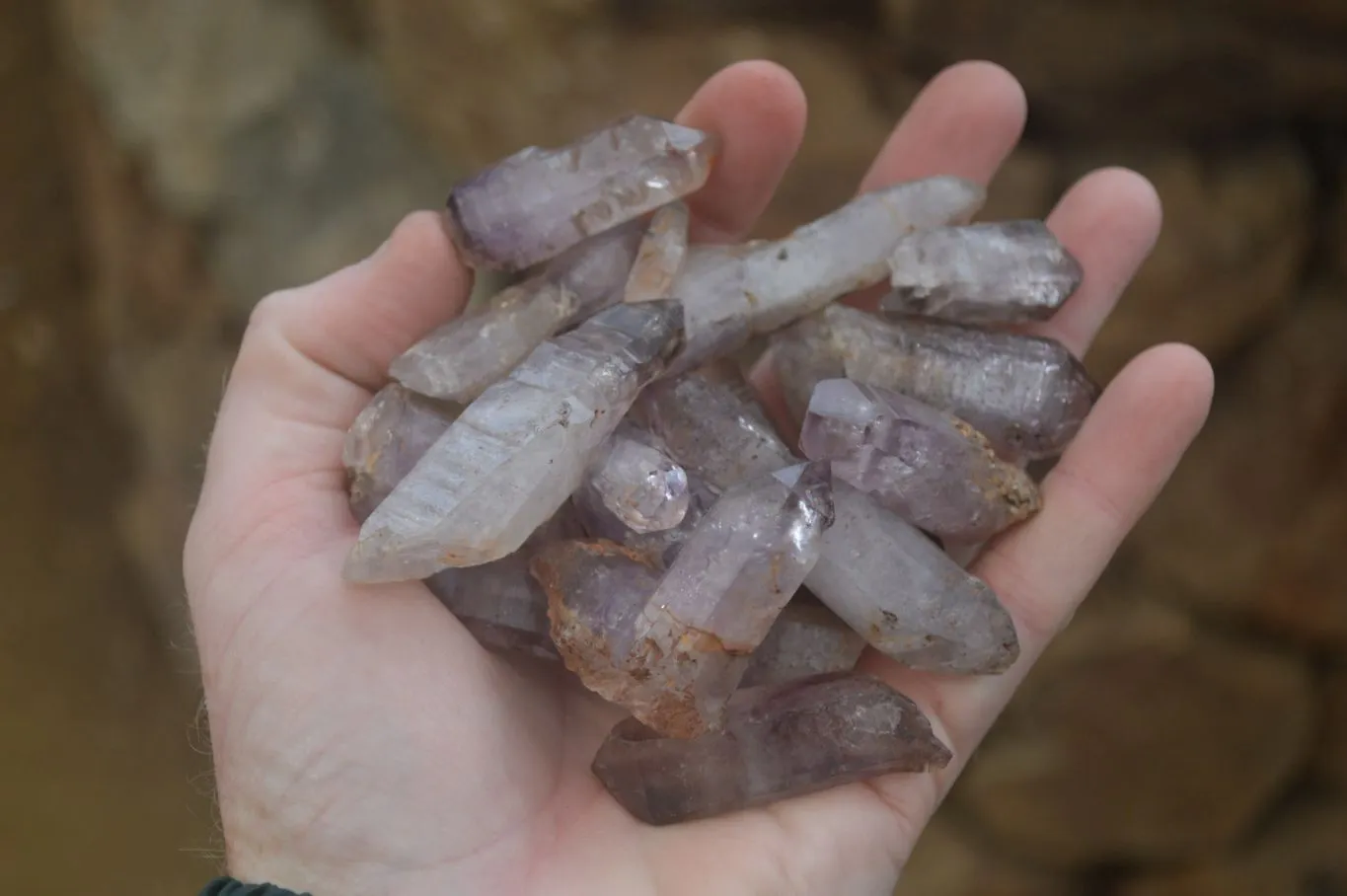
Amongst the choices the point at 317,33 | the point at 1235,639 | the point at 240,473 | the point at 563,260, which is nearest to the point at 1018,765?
the point at 1235,639

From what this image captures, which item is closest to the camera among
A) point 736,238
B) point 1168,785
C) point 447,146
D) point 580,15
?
point 736,238

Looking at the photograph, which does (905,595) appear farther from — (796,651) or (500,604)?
(500,604)

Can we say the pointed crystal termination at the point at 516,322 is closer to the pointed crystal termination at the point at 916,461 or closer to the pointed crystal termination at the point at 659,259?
the pointed crystal termination at the point at 659,259

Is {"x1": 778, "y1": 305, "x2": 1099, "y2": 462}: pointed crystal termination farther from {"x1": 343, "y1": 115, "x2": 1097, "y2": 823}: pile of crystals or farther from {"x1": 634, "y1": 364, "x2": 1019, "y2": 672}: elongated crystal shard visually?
{"x1": 634, "y1": 364, "x2": 1019, "y2": 672}: elongated crystal shard

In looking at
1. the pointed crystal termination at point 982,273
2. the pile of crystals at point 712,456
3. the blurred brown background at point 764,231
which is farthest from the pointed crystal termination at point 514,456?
the blurred brown background at point 764,231

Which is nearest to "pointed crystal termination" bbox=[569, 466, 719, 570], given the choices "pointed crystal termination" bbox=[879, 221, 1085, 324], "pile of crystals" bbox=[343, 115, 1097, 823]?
"pile of crystals" bbox=[343, 115, 1097, 823]

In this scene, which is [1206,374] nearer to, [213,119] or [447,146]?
[447,146]
